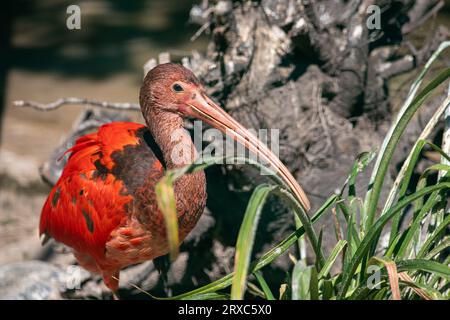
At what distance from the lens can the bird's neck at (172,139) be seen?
3.85 meters

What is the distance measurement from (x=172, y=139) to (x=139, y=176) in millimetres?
245

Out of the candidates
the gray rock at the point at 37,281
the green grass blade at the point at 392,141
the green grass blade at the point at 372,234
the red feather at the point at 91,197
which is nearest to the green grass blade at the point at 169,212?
the green grass blade at the point at 372,234

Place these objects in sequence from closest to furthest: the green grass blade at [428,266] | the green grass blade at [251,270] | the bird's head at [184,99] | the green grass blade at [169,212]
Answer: the green grass blade at [169,212] → the green grass blade at [428,266] → the green grass blade at [251,270] → the bird's head at [184,99]

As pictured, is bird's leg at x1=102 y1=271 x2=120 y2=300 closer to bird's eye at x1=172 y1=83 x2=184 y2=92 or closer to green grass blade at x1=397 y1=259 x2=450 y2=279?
bird's eye at x1=172 y1=83 x2=184 y2=92

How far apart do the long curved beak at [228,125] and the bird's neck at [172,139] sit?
8cm

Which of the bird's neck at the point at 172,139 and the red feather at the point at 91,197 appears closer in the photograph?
the bird's neck at the point at 172,139

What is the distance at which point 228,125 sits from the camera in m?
3.78

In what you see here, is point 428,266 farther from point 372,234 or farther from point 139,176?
point 139,176

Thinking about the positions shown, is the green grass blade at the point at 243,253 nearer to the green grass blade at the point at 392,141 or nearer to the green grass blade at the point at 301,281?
the green grass blade at the point at 301,281

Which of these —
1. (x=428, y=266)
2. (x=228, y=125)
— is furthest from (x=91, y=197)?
(x=428, y=266)

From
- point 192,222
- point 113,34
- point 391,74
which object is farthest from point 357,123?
point 113,34
